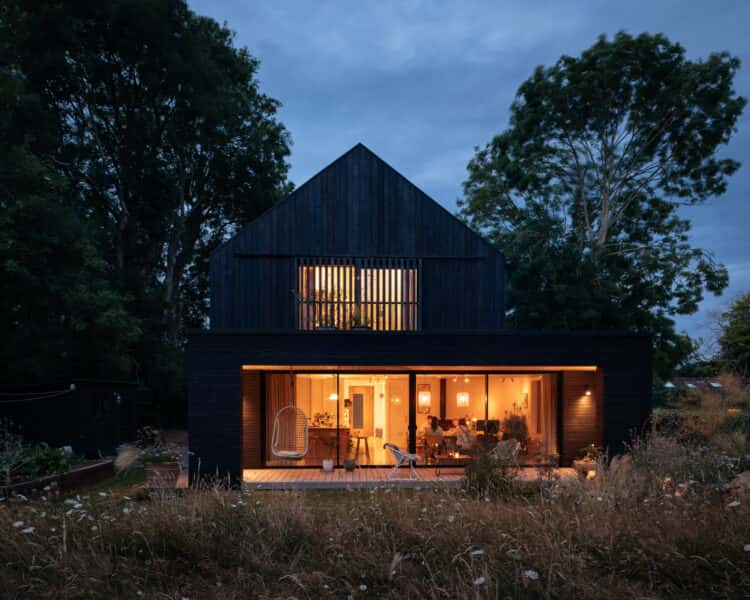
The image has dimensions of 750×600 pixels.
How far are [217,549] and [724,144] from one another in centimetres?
2314

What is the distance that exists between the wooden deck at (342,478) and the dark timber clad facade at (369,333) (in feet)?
2.26

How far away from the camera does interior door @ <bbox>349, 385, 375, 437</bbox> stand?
39.0 feet

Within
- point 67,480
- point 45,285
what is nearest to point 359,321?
point 67,480

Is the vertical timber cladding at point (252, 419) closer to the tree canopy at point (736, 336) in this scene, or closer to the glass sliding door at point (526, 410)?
the glass sliding door at point (526, 410)

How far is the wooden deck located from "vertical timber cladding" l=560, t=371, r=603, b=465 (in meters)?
0.80

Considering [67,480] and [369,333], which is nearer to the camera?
[67,480]

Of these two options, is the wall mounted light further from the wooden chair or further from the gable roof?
the gable roof

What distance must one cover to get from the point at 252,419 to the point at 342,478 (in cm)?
262

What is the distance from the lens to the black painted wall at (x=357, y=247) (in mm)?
13430

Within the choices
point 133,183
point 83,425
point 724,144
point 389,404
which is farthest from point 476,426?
point 724,144

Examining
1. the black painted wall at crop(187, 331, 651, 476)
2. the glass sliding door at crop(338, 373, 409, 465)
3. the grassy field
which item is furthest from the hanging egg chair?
the grassy field

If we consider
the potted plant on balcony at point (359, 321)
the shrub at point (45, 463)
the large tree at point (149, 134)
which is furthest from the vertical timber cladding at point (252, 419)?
the large tree at point (149, 134)

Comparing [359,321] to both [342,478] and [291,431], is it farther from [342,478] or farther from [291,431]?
[342,478]

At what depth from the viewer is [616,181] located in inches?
854
